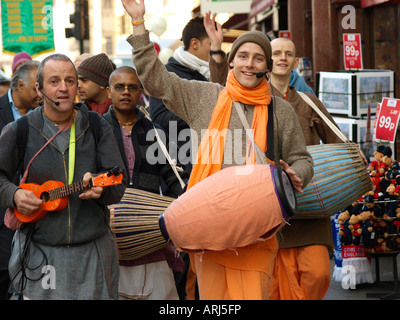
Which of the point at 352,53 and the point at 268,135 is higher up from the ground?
the point at 352,53

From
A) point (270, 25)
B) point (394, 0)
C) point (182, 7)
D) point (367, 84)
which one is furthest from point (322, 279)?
point (182, 7)

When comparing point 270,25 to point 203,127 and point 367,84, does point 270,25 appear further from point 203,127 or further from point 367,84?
point 203,127

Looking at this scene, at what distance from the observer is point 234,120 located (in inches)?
191

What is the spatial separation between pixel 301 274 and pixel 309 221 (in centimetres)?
40

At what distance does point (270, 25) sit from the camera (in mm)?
21672

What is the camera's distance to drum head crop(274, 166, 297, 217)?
4398mm

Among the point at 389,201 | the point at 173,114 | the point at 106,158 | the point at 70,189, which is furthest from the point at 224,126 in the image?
the point at 389,201

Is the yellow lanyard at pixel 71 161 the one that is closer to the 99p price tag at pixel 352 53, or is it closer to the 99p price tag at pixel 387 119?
the 99p price tag at pixel 387 119

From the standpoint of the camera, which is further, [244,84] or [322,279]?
[322,279]

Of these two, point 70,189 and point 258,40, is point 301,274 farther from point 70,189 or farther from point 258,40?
point 70,189

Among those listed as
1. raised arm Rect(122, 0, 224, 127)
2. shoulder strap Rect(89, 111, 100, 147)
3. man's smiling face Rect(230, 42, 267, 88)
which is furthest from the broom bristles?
man's smiling face Rect(230, 42, 267, 88)

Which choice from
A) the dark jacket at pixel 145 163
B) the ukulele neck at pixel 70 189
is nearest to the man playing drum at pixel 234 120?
the ukulele neck at pixel 70 189

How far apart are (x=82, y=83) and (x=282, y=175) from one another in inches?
120

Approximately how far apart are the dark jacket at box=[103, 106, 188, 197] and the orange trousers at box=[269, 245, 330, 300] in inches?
38.1
